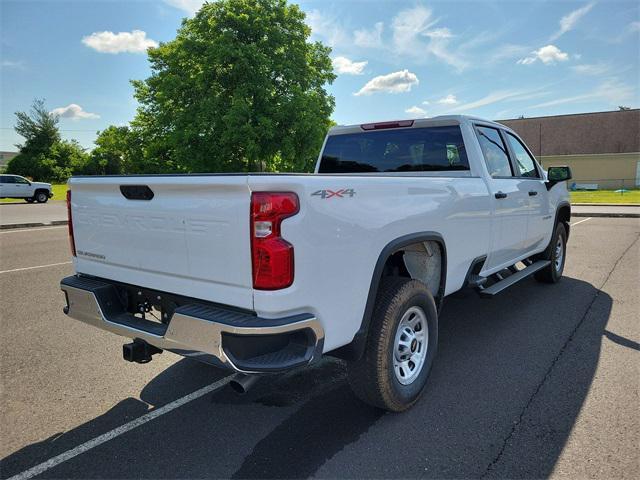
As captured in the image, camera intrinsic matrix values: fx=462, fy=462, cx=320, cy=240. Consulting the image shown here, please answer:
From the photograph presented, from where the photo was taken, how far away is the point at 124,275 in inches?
120

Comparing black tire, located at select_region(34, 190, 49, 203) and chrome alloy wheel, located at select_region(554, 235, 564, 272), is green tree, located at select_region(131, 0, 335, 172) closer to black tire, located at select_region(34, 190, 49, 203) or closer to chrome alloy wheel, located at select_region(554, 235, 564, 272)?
black tire, located at select_region(34, 190, 49, 203)

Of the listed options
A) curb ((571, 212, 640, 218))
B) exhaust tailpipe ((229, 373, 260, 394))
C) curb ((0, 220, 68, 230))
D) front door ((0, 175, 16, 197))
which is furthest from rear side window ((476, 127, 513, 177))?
front door ((0, 175, 16, 197))

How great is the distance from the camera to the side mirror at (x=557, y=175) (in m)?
5.73

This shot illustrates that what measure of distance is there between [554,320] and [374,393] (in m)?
3.08

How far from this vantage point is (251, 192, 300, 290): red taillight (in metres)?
2.27

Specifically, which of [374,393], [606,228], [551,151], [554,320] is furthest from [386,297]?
[551,151]

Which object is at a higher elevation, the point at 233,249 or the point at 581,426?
the point at 233,249

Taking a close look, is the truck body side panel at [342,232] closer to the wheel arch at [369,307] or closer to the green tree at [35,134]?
the wheel arch at [369,307]

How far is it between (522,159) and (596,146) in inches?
2071

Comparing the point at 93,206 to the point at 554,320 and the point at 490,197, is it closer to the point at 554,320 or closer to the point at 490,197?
the point at 490,197

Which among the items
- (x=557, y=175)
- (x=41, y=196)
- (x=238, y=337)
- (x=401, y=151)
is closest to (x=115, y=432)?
(x=238, y=337)

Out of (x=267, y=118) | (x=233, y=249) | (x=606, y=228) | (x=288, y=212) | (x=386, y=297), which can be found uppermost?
(x=267, y=118)

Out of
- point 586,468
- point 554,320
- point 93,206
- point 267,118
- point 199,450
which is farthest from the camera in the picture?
point 267,118

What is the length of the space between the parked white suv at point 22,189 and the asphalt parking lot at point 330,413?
2870cm
